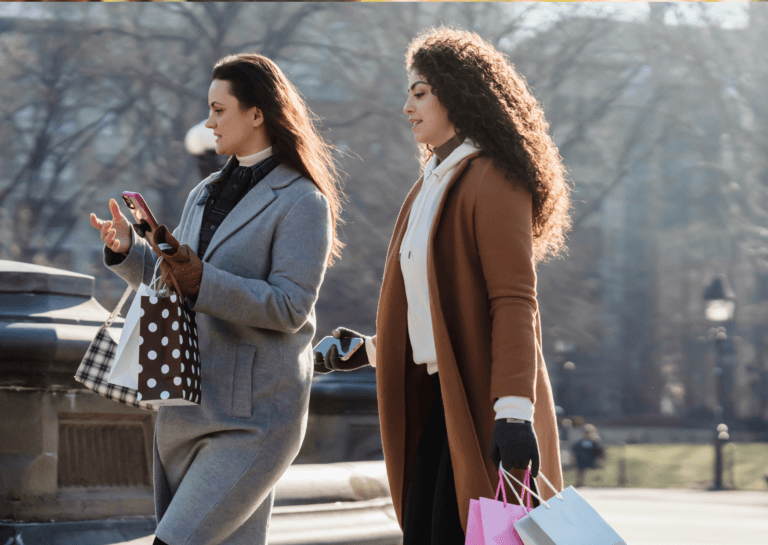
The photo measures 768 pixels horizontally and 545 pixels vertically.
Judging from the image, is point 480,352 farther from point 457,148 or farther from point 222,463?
point 222,463

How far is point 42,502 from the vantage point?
13.2 feet

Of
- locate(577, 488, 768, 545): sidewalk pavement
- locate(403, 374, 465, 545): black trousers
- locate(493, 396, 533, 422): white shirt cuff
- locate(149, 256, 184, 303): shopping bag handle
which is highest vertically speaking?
locate(149, 256, 184, 303): shopping bag handle

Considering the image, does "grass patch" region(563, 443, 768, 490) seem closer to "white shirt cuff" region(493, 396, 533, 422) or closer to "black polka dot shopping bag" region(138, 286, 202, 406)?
"white shirt cuff" region(493, 396, 533, 422)

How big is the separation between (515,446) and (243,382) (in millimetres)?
723

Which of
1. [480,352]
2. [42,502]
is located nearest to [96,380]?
[480,352]

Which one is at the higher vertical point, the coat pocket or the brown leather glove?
the brown leather glove

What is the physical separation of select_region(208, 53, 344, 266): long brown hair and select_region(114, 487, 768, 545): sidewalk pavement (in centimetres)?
197

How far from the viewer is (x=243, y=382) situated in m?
2.48

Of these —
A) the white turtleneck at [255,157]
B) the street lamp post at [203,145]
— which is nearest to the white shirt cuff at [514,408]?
the white turtleneck at [255,157]

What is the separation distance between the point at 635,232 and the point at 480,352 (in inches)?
1257

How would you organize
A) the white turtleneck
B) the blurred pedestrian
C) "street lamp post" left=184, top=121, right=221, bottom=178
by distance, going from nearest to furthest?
the white turtleneck < "street lamp post" left=184, top=121, right=221, bottom=178 < the blurred pedestrian

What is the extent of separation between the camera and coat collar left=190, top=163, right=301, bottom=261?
2604 millimetres

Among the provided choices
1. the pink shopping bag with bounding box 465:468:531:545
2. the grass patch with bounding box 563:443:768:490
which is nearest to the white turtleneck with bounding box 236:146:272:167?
the pink shopping bag with bounding box 465:468:531:545

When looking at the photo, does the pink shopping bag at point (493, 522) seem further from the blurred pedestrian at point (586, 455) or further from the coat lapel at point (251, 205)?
the blurred pedestrian at point (586, 455)
